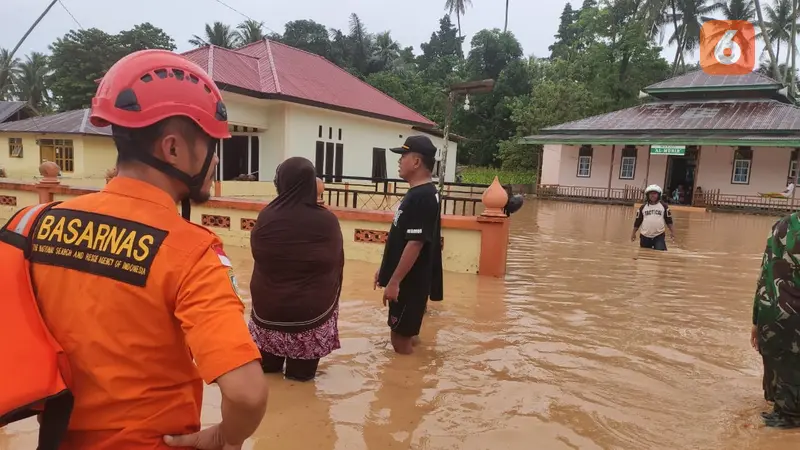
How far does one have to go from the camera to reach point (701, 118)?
25672 millimetres

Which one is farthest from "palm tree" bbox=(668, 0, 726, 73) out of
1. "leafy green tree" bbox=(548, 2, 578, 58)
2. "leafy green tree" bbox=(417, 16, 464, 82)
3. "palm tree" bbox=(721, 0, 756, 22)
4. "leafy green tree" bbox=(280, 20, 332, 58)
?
"leafy green tree" bbox=(280, 20, 332, 58)

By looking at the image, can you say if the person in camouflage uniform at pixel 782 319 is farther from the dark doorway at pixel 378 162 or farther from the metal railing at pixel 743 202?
the metal railing at pixel 743 202

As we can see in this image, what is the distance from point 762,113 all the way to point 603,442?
1083 inches

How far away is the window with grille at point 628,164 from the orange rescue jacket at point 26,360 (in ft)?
96.0

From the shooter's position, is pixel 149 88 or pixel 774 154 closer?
pixel 149 88

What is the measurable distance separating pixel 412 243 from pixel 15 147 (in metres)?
28.1

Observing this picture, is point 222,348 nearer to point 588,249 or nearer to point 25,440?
point 25,440

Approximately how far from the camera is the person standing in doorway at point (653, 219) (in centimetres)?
920

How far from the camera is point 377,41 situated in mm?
42312

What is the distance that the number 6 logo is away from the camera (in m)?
26.8

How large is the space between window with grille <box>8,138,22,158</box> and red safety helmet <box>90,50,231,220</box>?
29064 millimetres

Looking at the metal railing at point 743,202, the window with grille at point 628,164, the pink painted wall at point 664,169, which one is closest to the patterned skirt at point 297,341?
the metal railing at point 743,202

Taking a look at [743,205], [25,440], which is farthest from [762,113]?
[25,440]

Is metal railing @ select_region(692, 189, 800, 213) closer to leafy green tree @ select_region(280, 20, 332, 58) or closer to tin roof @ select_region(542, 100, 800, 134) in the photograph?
tin roof @ select_region(542, 100, 800, 134)
